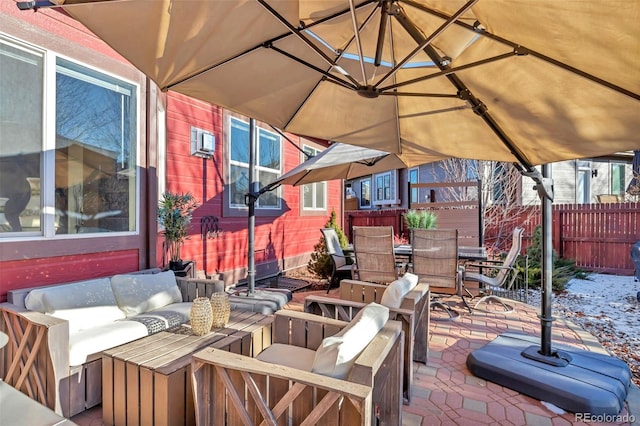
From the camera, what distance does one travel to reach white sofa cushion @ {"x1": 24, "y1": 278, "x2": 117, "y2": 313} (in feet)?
8.93

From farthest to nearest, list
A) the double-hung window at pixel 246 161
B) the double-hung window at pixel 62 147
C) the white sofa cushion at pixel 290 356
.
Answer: the double-hung window at pixel 246 161 < the double-hung window at pixel 62 147 < the white sofa cushion at pixel 290 356

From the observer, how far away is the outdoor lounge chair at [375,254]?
4.46 metres

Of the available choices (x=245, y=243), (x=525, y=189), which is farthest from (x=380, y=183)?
(x=245, y=243)

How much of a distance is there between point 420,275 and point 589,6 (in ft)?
10.9

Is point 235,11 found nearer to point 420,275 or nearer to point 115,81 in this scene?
point 115,81

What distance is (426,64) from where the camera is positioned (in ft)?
9.25

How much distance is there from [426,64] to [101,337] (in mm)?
3512

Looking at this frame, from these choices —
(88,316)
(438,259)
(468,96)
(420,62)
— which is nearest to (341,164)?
(438,259)

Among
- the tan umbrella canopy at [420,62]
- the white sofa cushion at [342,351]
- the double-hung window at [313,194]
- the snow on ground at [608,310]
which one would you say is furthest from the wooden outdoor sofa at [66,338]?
the double-hung window at [313,194]

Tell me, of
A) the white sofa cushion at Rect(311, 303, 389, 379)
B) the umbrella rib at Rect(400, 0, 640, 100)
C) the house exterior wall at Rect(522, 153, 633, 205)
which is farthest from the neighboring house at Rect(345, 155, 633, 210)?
the white sofa cushion at Rect(311, 303, 389, 379)

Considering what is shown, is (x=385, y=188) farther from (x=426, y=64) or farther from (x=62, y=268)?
(x=62, y=268)

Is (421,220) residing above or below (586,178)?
below

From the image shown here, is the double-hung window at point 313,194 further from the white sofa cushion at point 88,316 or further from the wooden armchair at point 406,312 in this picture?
the white sofa cushion at point 88,316

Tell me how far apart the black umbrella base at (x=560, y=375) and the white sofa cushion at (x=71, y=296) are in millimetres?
3514
